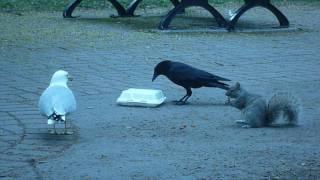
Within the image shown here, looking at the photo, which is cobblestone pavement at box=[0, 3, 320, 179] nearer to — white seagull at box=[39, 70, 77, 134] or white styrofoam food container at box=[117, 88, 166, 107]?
white styrofoam food container at box=[117, 88, 166, 107]

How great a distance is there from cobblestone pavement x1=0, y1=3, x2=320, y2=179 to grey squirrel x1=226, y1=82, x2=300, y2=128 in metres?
0.10

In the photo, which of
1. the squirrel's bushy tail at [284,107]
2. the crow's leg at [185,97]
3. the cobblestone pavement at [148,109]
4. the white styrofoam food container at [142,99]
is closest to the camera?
the cobblestone pavement at [148,109]

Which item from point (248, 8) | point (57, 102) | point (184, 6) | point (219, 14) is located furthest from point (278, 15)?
point (57, 102)

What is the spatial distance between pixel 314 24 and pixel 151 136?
827 centimetres

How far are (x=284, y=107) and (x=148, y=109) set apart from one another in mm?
1271

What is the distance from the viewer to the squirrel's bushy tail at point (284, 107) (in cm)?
617

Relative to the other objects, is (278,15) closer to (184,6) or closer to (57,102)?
(184,6)

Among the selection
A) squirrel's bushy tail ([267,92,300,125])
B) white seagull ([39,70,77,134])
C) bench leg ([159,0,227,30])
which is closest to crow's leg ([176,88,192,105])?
squirrel's bushy tail ([267,92,300,125])

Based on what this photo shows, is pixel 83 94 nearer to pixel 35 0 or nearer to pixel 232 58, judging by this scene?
pixel 232 58

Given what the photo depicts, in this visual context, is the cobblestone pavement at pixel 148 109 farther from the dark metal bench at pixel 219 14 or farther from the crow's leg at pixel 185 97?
the dark metal bench at pixel 219 14

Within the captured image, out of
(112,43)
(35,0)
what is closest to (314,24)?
(112,43)

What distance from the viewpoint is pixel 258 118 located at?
622cm

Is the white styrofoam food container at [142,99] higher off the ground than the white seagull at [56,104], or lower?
lower

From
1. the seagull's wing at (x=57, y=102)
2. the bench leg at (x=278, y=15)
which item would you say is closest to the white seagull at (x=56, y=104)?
the seagull's wing at (x=57, y=102)
